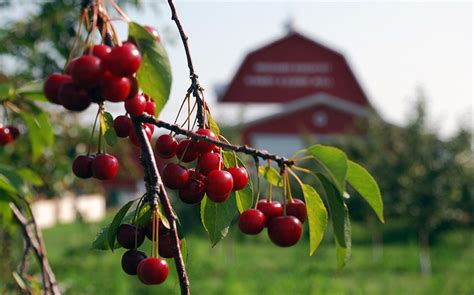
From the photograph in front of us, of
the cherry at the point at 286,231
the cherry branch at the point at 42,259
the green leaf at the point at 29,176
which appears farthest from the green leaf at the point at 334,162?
the green leaf at the point at 29,176

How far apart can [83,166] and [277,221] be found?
12.3 inches

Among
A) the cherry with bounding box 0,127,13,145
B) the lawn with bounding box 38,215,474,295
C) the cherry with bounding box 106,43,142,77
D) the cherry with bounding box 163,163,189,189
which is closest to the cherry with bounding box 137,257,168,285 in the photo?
the cherry with bounding box 163,163,189,189

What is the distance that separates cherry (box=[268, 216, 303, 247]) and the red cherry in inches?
11.1

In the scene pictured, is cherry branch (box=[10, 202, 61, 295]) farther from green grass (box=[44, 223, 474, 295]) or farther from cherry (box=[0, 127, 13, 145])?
green grass (box=[44, 223, 474, 295])

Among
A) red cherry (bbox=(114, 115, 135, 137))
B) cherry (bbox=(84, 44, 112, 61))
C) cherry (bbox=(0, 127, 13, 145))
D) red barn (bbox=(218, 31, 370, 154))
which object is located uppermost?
red barn (bbox=(218, 31, 370, 154))

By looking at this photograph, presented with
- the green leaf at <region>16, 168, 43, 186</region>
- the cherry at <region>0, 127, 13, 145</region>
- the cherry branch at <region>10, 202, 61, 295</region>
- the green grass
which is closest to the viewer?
the cherry branch at <region>10, 202, 61, 295</region>

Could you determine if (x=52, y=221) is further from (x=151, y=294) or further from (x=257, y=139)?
(x=151, y=294)

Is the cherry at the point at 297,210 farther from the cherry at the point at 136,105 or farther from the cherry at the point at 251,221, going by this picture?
the cherry at the point at 136,105

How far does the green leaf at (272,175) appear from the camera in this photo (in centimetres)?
113

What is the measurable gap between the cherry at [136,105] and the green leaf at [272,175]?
30cm

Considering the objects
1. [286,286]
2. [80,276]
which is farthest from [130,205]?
[80,276]

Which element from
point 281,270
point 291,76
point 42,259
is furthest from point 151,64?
point 291,76

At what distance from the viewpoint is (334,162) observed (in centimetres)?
96

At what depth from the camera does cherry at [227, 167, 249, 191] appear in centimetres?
106
